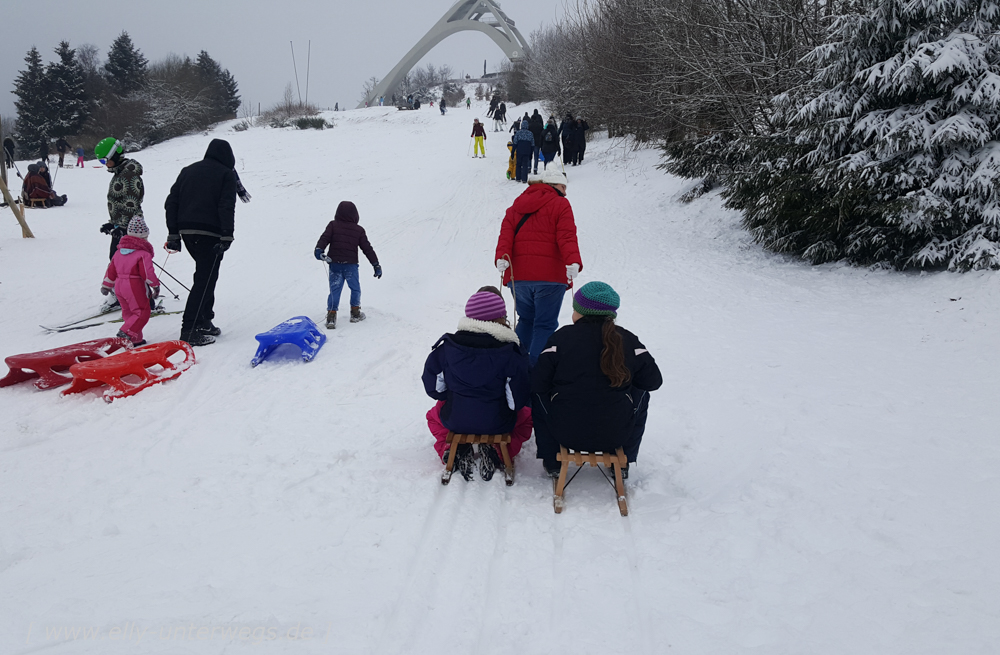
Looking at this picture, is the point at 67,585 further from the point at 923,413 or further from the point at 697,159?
the point at 697,159

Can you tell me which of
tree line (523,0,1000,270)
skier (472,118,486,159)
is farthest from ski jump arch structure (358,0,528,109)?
tree line (523,0,1000,270)

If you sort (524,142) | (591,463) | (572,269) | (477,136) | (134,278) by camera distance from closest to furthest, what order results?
(591,463) → (572,269) → (134,278) → (524,142) → (477,136)

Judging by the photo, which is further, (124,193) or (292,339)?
(124,193)

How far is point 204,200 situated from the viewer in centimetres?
599

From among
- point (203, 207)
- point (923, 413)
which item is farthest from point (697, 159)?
point (203, 207)

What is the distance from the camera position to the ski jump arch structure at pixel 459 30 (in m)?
76.2

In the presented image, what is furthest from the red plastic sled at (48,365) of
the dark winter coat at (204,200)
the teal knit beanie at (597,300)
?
the teal knit beanie at (597,300)

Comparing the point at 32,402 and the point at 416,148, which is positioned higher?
the point at 416,148

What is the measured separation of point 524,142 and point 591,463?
48.3ft

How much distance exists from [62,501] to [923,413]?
19.2ft

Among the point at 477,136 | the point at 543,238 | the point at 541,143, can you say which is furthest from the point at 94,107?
the point at 543,238

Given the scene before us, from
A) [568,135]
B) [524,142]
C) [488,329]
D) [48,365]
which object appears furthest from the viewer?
[568,135]

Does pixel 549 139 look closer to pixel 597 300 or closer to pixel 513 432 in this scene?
pixel 513 432

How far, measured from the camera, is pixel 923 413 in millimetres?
4160
